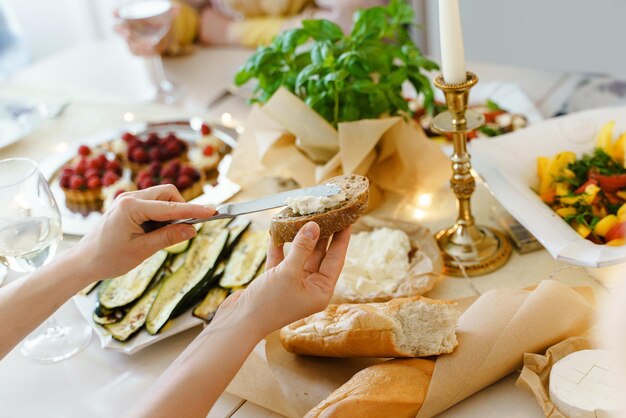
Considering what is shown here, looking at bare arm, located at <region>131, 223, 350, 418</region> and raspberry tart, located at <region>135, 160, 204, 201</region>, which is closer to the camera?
bare arm, located at <region>131, 223, 350, 418</region>

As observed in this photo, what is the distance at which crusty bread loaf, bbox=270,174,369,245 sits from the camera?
1.13 metres

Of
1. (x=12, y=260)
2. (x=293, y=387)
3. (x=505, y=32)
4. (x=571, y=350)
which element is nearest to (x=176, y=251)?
(x=12, y=260)

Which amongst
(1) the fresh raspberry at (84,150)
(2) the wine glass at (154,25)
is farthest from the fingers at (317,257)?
(2) the wine glass at (154,25)

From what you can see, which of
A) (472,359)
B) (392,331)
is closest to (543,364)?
(472,359)

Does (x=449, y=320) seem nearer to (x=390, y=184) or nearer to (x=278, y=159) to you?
(x=390, y=184)

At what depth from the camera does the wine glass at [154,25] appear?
7.54ft

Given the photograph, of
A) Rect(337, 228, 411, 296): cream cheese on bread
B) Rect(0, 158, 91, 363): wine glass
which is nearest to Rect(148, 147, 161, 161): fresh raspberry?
→ Rect(0, 158, 91, 363): wine glass

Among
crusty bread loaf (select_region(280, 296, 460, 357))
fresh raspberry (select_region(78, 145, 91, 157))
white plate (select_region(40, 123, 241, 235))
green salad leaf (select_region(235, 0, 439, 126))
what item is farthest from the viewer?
fresh raspberry (select_region(78, 145, 91, 157))

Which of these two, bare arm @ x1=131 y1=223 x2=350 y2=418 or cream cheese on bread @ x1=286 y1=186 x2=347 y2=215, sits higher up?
cream cheese on bread @ x1=286 y1=186 x2=347 y2=215

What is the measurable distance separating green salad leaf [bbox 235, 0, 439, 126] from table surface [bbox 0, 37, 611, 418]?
0.26m

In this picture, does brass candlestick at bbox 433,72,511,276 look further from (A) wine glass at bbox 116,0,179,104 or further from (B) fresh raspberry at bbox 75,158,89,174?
(A) wine glass at bbox 116,0,179,104

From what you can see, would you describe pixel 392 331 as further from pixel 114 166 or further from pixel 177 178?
pixel 114 166

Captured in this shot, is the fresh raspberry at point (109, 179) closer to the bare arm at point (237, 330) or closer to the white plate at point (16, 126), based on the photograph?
the white plate at point (16, 126)

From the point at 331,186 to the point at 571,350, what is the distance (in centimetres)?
45
